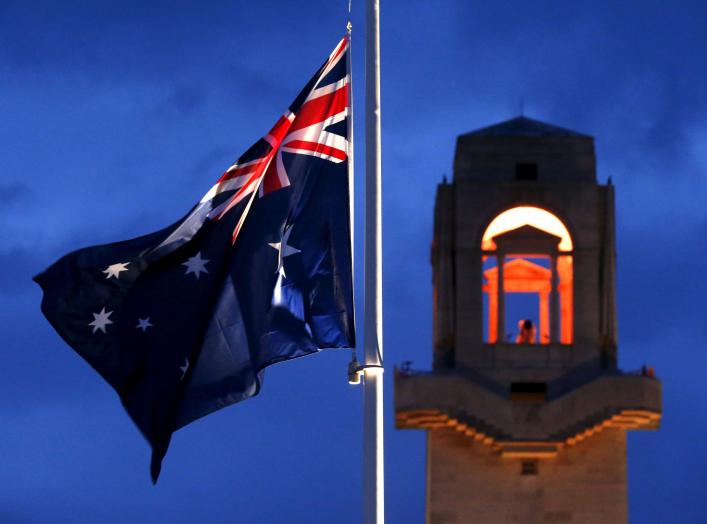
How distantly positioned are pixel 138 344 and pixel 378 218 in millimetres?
3749

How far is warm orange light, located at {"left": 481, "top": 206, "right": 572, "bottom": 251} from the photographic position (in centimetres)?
5672

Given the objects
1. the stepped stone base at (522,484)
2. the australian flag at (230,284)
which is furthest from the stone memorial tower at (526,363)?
the australian flag at (230,284)

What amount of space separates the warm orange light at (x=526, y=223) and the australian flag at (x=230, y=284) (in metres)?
35.4

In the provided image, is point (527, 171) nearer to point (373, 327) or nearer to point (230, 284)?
point (230, 284)

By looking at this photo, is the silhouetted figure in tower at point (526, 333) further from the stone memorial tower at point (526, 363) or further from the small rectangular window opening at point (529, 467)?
the small rectangular window opening at point (529, 467)

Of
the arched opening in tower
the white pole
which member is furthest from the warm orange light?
the white pole

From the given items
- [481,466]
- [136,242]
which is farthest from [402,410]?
[136,242]

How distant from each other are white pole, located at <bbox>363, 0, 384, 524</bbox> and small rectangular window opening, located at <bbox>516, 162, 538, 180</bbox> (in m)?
37.0

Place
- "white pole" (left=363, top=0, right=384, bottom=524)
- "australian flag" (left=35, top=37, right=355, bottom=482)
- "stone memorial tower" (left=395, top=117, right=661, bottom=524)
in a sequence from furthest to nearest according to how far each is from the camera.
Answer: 1. "stone memorial tower" (left=395, top=117, right=661, bottom=524)
2. "australian flag" (left=35, top=37, right=355, bottom=482)
3. "white pole" (left=363, top=0, right=384, bottom=524)

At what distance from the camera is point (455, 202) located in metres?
57.2

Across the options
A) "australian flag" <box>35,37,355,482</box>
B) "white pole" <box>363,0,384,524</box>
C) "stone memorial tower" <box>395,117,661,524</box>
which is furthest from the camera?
"stone memorial tower" <box>395,117,661,524</box>

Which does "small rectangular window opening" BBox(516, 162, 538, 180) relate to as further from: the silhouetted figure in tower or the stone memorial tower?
the silhouetted figure in tower

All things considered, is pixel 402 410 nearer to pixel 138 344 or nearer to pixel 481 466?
pixel 481 466

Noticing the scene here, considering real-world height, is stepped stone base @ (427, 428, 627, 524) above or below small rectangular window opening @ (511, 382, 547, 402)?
below
